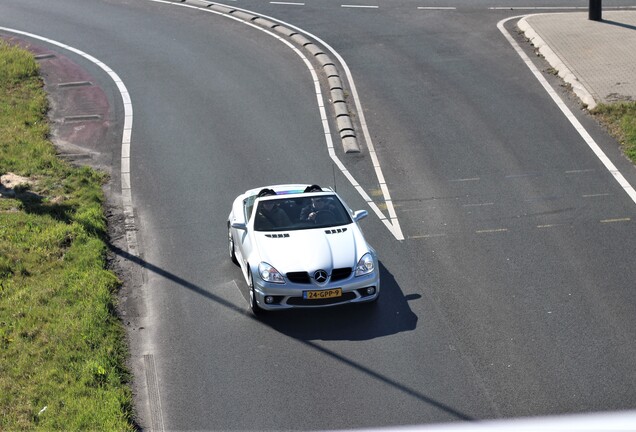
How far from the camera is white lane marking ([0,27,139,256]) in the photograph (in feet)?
53.0

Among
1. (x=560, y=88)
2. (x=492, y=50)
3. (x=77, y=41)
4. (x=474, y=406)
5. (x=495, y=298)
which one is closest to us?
(x=474, y=406)

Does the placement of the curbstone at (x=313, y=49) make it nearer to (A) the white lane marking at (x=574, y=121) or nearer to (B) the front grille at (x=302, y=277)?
(A) the white lane marking at (x=574, y=121)

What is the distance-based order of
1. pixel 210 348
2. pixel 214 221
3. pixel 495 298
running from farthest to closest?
pixel 214 221
pixel 495 298
pixel 210 348

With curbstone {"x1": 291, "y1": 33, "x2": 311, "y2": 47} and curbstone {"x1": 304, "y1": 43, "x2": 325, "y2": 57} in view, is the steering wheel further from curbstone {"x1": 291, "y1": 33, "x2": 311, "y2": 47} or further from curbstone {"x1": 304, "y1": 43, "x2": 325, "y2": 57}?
curbstone {"x1": 291, "y1": 33, "x2": 311, "y2": 47}

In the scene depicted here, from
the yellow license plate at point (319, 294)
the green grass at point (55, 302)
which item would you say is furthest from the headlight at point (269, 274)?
the green grass at point (55, 302)

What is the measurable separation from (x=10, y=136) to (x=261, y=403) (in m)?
11.6

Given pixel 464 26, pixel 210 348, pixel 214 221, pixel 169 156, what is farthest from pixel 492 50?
pixel 210 348

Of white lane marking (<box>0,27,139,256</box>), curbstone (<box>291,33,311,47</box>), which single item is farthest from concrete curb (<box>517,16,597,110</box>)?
white lane marking (<box>0,27,139,256</box>)

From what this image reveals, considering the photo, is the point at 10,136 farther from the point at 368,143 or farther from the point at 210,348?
the point at 210,348

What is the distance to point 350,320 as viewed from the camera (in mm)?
13055

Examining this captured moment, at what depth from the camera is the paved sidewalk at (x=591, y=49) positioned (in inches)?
866

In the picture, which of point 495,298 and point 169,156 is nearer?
point 495,298

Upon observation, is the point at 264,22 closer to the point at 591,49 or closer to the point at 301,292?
the point at 591,49

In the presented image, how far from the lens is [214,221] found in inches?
651
